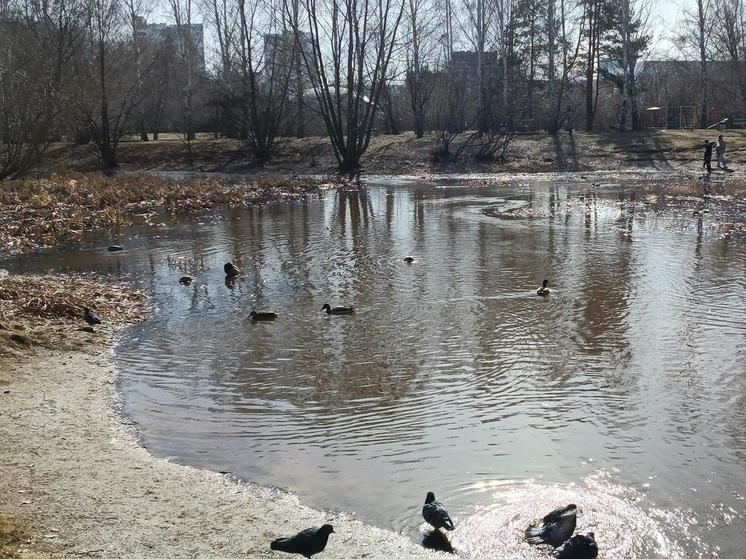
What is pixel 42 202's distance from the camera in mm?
20062

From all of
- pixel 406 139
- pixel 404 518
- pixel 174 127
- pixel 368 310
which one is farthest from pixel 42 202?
pixel 174 127

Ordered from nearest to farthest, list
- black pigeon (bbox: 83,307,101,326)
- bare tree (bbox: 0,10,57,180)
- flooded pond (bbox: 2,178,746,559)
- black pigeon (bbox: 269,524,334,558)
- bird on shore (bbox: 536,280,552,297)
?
A: black pigeon (bbox: 269,524,334,558), flooded pond (bbox: 2,178,746,559), black pigeon (bbox: 83,307,101,326), bird on shore (bbox: 536,280,552,297), bare tree (bbox: 0,10,57,180)

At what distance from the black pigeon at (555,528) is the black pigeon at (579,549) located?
95mm

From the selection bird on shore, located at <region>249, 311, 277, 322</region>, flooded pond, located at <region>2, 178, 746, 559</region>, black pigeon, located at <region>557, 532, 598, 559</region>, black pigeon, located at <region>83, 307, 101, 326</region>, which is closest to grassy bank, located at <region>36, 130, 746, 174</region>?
flooded pond, located at <region>2, 178, 746, 559</region>

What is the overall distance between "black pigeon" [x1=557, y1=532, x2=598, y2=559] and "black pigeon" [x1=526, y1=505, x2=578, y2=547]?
9 centimetres

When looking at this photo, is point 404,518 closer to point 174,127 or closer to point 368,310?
point 368,310

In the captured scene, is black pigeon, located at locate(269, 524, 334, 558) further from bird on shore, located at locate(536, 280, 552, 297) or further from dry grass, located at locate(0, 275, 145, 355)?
bird on shore, located at locate(536, 280, 552, 297)

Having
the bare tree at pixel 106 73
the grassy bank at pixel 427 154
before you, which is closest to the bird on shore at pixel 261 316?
the grassy bank at pixel 427 154

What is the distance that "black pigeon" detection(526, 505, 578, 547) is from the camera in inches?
158

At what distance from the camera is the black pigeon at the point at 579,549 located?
12.6 feet

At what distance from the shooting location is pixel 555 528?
4.04 m

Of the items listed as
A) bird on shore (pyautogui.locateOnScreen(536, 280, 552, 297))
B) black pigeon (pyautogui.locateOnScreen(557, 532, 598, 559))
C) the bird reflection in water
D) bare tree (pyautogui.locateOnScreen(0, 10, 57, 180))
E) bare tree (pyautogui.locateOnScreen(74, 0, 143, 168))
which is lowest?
the bird reflection in water

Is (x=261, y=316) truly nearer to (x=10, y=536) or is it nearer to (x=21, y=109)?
(x=10, y=536)

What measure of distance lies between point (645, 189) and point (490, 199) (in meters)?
5.62
